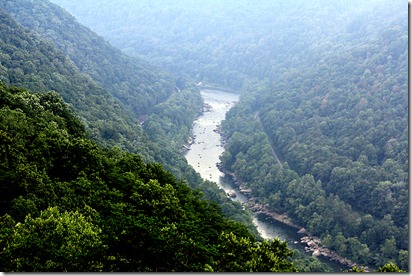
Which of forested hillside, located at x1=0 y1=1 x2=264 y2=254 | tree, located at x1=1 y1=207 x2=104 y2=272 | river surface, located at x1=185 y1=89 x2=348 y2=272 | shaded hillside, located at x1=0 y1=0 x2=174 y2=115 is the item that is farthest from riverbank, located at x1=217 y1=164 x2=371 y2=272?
tree, located at x1=1 y1=207 x2=104 y2=272

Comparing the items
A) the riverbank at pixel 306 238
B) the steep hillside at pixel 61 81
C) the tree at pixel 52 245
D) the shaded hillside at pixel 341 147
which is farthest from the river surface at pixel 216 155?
the tree at pixel 52 245

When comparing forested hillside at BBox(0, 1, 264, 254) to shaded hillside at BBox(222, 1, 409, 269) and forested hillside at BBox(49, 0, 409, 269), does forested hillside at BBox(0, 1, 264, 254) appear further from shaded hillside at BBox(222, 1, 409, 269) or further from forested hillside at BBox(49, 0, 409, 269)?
shaded hillside at BBox(222, 1, 409, 269)

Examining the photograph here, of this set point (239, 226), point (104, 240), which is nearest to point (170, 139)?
point (239, 226)

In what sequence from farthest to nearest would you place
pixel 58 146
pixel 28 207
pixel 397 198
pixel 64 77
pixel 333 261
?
pixel 64 77
pixel 397 198
pixel 333 261
pixel 58 146
pixel 28 207

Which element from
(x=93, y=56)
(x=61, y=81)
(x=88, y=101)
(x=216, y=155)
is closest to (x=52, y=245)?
(x=61, y=81)

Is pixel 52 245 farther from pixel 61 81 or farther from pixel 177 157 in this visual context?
pixel 177 157

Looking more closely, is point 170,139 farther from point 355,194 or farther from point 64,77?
point 355,194

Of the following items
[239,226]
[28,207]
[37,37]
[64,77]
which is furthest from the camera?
[37,37]
